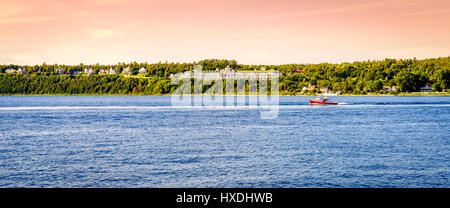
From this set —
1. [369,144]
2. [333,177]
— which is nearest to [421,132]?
[369,144]

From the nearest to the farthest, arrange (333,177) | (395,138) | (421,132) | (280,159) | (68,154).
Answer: (333,177) < (280,159) < (68,154) < (395,138) < (421,132)

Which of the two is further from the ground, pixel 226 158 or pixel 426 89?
pixel 426 89

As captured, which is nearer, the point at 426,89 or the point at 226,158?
the point at 226,158

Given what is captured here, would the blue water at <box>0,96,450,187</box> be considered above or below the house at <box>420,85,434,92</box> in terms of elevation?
below

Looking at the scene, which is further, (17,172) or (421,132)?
(421,132)

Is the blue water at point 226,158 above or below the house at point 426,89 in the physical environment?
below

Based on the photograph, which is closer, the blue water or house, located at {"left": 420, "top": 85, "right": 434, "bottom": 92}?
the blue water

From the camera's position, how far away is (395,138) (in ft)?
121

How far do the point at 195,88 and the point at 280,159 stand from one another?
169m

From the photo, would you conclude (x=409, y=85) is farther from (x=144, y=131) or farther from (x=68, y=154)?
(x=68, y=154)

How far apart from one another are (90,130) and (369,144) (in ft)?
93.8

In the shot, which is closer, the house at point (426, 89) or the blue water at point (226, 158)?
the blue water at point (226, 158)

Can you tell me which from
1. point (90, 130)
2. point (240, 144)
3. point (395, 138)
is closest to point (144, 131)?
point (90, 130)
